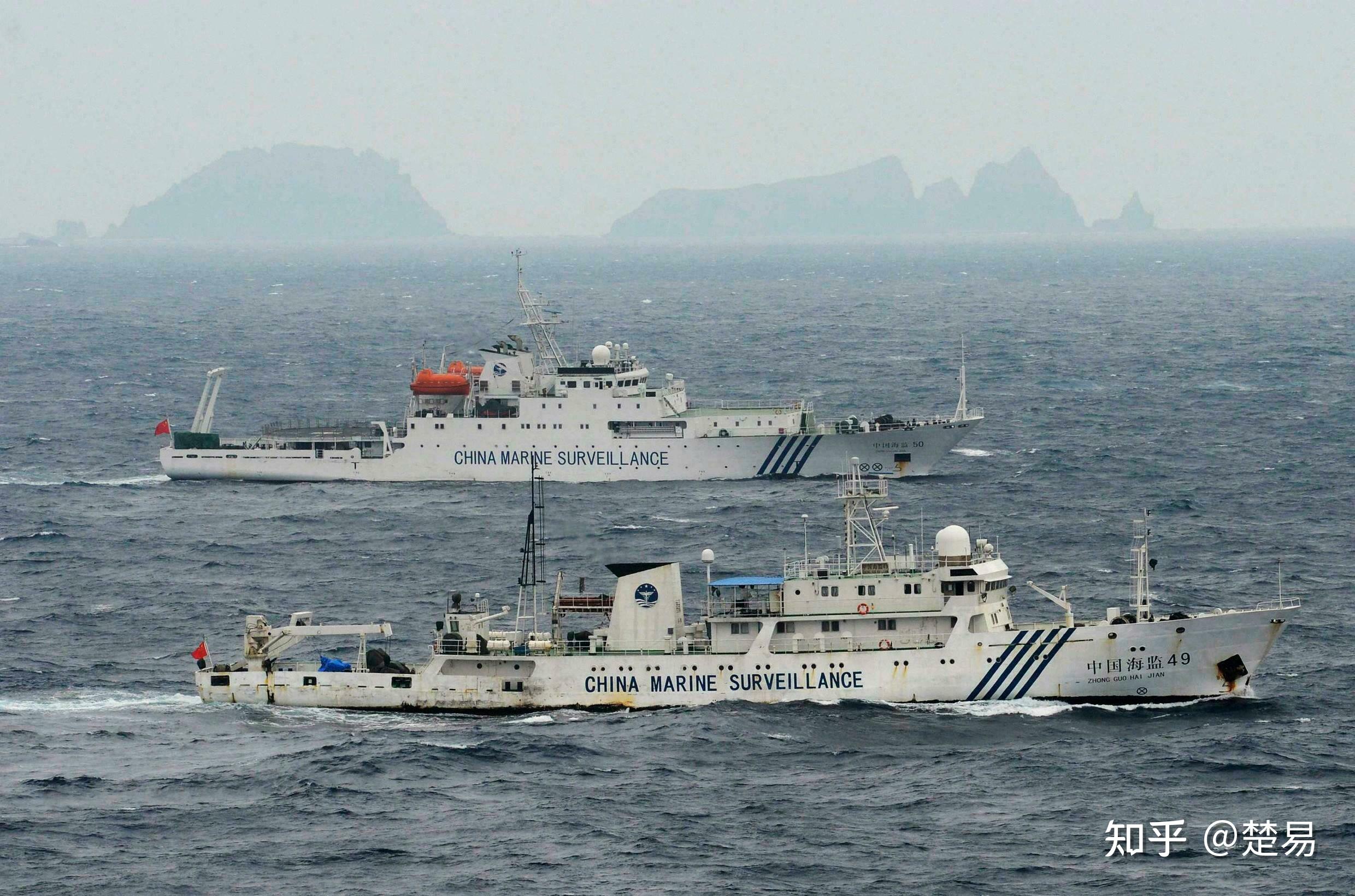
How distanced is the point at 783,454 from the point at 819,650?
41.3 m

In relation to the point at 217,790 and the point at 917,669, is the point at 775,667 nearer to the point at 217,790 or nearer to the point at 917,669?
the point at 917,669

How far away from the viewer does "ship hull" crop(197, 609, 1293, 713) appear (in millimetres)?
53375

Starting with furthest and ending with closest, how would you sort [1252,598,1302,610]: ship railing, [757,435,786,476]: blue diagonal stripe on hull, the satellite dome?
[757,435,786,476]: blue diagonal stripe on hull → [1252,598,1302,610]: ship railing → the satellite dome

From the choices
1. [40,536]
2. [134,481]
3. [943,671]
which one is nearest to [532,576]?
[943,671]

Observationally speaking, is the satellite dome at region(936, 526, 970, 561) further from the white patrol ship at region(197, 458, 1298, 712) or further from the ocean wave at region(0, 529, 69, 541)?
the ocean wave at region(0, 529, 69, 541)

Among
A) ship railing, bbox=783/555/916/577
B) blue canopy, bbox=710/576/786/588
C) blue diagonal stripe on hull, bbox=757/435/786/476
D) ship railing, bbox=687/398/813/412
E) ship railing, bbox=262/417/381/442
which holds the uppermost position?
ship railing, bbox=687/398/813/412

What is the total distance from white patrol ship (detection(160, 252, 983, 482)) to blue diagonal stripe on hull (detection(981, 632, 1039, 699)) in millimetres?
41481

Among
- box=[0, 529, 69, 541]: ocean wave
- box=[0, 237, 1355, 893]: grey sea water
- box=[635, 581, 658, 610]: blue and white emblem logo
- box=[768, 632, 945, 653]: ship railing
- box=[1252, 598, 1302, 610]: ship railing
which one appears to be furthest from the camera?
box=[0, 529, 69, 541]: ocean wave

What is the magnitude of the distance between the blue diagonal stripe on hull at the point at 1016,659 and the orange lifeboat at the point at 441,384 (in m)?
49.1

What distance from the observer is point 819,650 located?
5406 cm

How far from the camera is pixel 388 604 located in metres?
66.9

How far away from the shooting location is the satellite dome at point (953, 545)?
176 feet

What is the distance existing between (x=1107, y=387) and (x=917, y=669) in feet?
251

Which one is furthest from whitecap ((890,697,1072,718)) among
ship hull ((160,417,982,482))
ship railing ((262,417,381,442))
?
ship railing ((262,417,381,442))
